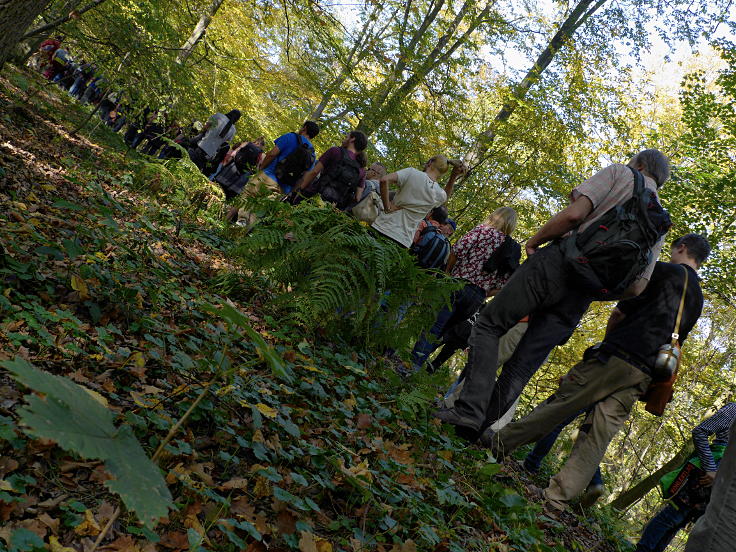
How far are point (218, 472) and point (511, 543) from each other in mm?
1661

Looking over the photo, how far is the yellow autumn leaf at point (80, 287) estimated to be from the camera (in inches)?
109

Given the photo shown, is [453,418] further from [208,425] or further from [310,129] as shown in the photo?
[310,129]

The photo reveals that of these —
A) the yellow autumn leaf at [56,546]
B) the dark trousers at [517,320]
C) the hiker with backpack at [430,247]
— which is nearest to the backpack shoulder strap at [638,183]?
the dark trousers at [517,320]

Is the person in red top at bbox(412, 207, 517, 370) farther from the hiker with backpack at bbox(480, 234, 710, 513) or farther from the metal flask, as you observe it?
the metal flask

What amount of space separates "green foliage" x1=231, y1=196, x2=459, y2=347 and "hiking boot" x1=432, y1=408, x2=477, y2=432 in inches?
25.1

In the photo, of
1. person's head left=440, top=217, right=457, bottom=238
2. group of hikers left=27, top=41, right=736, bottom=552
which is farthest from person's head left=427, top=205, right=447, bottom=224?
group of hikers left=27, top=41, right=736, bottom=552

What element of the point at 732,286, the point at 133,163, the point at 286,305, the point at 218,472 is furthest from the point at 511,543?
the point at 732,286

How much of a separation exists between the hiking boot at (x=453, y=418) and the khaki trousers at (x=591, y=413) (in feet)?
1.71

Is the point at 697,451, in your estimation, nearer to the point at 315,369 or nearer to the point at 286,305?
the point at 315,369

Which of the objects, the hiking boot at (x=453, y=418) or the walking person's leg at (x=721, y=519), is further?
the hiking boot at (x=453, y=418)

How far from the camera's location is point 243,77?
14281 mm

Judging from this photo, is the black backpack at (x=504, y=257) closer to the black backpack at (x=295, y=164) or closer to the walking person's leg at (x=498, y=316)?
the walking person's leg at (x=498, y=316)

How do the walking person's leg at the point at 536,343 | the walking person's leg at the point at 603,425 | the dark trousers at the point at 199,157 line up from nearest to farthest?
the walking person's leg at the point at 536,343 → the walking person's leg at the point at 603,425 → the dark trousers at the point at 199,157

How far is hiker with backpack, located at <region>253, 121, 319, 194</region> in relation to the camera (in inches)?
268
